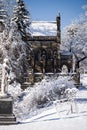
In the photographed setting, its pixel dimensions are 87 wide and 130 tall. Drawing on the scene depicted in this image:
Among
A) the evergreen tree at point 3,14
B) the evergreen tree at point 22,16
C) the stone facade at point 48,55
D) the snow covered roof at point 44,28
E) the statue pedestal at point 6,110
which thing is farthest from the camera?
the snow covered roof at point 44,28

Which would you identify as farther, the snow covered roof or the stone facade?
the snow covered roof

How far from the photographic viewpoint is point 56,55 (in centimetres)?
Result: 5878

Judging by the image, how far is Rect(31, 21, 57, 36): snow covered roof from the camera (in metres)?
60.5

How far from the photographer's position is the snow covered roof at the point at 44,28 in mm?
60531

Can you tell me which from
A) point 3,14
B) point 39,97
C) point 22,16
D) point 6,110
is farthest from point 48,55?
point 6,110

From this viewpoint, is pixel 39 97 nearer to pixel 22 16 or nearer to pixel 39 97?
pixel 39 97

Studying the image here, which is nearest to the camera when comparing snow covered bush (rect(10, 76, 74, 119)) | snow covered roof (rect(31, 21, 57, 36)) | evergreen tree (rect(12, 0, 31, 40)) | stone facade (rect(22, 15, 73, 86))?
snow covered bush (rect(10, 76, 74, 119))

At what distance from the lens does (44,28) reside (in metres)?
62.8

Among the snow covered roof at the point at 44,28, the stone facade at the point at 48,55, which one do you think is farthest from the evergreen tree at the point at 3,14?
the snow covered roof at the point at 44,28

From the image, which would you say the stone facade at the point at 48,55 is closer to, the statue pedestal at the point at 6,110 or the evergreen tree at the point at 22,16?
the evergreen tree at the point at 22,16

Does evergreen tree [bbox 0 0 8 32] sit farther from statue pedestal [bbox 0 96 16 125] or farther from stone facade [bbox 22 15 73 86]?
statue pedestal [bbox 0 96 16 125]

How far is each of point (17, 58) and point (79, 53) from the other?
2493 cm

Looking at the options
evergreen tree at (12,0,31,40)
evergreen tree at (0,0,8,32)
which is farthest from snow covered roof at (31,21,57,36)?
evergreen tree at (0,0,8,32)

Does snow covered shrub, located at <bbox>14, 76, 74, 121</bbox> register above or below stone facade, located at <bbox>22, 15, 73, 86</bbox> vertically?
below
